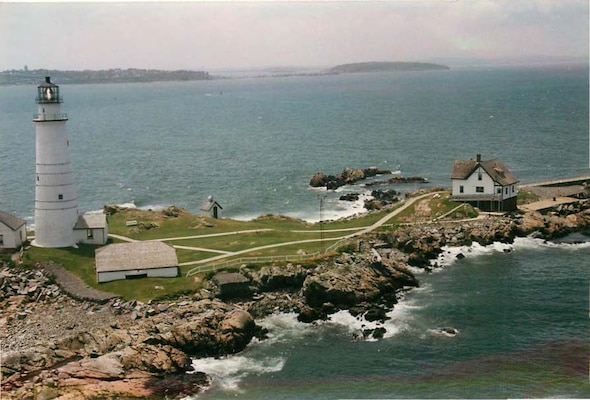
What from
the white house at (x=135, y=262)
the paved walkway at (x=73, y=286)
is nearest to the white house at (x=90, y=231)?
the white house at (x=135, y=262)

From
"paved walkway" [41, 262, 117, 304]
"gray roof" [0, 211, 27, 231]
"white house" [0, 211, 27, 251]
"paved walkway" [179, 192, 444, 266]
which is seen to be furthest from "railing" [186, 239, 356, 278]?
"gray roof" [0, 211, 27, 231]

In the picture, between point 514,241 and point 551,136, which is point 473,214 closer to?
point 514,241

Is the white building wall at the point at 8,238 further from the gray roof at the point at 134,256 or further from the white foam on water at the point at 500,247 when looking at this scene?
the white foam on water at the point at 500,247

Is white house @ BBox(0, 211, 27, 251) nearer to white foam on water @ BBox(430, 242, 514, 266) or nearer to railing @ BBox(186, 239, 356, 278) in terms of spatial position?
railing @ BBox(186, 239, 356, 278)

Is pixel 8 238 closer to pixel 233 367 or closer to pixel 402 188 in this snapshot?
pixel 233 367

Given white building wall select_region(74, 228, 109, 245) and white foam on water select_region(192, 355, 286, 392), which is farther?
white building wall select_region(74, 228, 109, 245)

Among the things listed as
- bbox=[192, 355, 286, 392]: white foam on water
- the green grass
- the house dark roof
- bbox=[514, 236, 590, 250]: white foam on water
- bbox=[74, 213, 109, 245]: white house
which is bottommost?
bbox=[192, 355, 286, 392]: white foam on water
